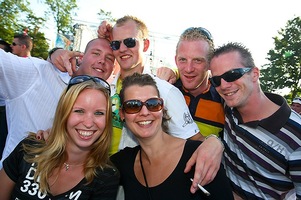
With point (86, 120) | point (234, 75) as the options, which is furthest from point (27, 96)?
point (234, 75)

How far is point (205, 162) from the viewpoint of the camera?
82.6 inches

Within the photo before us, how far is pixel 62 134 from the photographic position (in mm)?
2580

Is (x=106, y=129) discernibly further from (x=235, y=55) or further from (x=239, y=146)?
(x=235, y=55)

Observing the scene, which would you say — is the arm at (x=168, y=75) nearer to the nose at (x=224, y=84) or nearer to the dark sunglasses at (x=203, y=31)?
the dark sunglasses at (x=203, y=31)

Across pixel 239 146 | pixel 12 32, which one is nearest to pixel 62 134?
pixel 239 146

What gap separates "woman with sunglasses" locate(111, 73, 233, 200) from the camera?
7.13 ft

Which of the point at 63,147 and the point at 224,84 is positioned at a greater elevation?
the point at 224,84

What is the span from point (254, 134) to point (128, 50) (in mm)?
1956

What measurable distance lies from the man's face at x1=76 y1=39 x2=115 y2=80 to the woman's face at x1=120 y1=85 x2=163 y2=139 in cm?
118

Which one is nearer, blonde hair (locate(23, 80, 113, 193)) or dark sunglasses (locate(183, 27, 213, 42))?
blonde hair (locate(23, 80, 113, 193))

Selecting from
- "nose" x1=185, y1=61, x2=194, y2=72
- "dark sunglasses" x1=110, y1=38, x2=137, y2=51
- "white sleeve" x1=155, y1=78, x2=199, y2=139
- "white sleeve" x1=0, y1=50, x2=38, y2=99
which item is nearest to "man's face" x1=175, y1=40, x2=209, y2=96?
"nose" x1=185, y1=61, x2=194, y2=72

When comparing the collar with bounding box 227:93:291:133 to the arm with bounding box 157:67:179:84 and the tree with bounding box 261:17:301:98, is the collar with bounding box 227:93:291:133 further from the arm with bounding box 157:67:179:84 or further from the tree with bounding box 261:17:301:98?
the tree with bounding box 261:17:301:98

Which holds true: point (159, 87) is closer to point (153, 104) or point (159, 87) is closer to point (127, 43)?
point (153, 104)

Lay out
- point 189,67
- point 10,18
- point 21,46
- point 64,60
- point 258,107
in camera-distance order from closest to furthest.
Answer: point 258,107 < point 64,60 < point 189,67 < point 21,46 < point 10,18
